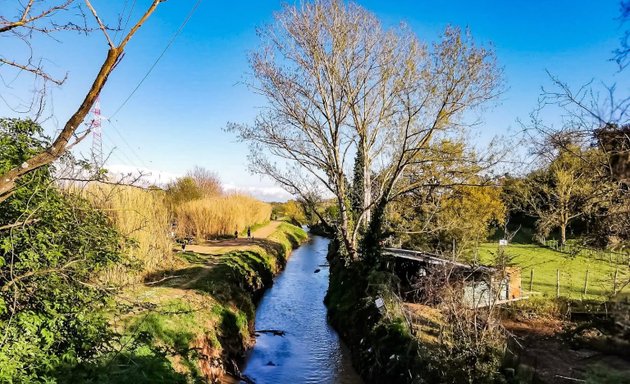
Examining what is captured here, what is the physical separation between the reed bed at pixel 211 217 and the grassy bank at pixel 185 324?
8.15 meters

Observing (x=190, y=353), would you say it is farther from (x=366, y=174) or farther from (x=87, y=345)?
(x=366, y=174)

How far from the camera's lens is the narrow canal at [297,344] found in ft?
31.9

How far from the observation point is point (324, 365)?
10375 millimetres

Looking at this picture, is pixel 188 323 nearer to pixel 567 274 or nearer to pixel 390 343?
pixel 390 343

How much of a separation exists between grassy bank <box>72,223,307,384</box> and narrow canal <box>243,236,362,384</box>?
62cm

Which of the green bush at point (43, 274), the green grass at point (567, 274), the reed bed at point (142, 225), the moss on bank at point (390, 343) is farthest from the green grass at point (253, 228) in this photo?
the green bush at point (43, 274)

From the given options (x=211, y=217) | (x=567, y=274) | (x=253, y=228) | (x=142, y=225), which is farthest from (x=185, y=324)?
(x=253, y=228)

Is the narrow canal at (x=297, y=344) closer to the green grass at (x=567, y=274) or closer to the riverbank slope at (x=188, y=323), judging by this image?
the riverbank slope at (x=188, y=323)

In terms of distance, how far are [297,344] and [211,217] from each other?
15.1 m

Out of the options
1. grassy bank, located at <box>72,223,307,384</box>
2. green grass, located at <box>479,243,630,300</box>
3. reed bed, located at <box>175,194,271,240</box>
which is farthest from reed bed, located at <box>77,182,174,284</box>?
green grass, located at <box>479,243,630,300</box>

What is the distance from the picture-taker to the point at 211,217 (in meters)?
25.4

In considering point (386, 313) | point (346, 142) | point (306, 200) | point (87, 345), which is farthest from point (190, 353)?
point (346, 142)

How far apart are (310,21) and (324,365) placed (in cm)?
1144

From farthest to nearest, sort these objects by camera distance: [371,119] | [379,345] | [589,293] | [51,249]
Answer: [371,119], [589,293], [379,345], [51,249]
